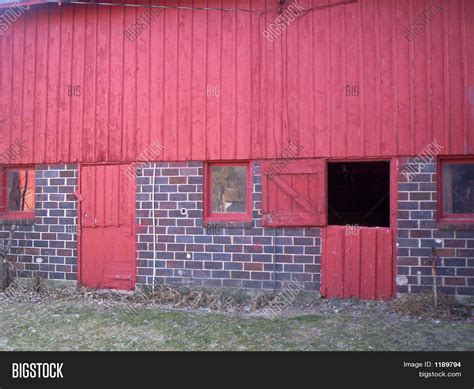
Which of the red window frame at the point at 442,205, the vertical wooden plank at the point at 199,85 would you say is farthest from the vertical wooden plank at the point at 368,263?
the vertical wooden plank at the point at 199,85

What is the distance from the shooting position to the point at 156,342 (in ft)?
18.9

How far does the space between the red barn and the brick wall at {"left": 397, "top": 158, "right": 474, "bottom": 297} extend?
2cm

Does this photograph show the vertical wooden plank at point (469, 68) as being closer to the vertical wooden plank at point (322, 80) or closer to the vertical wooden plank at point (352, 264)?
the vertical wooden plank at point (322, 80)

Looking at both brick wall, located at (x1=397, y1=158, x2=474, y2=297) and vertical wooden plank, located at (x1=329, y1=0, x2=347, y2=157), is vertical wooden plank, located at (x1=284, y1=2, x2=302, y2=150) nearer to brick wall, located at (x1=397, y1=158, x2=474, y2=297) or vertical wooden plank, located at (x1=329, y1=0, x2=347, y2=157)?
A: vertical wooden plank, located at (x1=329, y1=0, x2=347, y2=157)

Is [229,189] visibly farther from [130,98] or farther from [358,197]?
[358,197]

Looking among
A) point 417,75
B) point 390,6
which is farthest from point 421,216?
point 390,6

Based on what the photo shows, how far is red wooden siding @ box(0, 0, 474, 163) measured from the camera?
700 cm

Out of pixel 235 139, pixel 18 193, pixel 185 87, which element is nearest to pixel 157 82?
pixel 185 87

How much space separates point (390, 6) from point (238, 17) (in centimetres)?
243

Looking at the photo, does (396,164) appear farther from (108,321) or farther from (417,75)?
(108,321)

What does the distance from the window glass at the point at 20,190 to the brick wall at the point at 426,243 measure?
6549 mm

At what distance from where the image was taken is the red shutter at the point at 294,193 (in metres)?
7.29

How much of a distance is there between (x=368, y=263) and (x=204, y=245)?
2663 millimetres

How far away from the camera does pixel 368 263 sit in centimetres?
714
